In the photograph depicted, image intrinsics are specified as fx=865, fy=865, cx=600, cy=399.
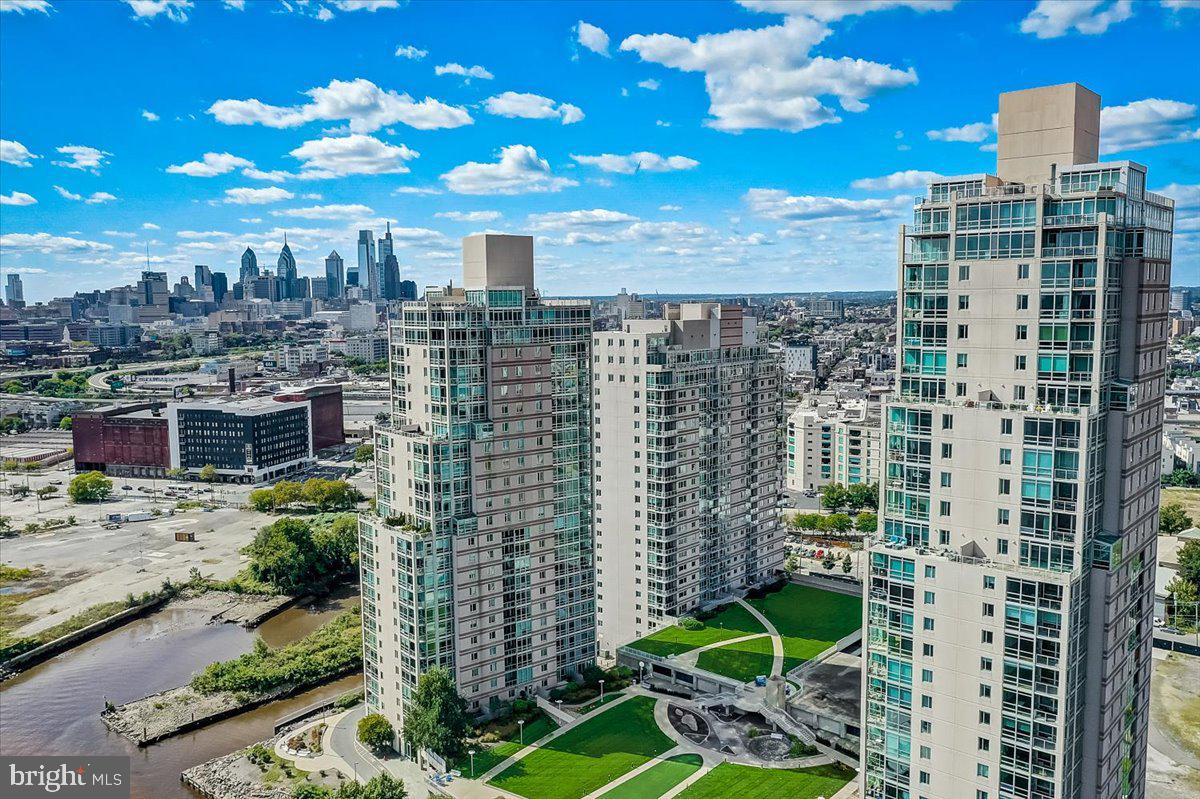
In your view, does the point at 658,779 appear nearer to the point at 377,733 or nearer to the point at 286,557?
the point at 377,733

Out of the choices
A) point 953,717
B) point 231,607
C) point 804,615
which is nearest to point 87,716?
point 231,607

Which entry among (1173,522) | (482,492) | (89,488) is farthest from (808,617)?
(89,488)

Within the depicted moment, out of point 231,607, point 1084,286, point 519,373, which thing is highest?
point 1084,286

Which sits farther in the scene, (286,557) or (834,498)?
(834,498)

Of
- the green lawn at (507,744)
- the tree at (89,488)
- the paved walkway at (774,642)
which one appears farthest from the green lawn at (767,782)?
the tree at (89,488)

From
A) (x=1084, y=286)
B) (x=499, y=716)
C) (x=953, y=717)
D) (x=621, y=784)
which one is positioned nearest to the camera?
(x=1084, y=286)

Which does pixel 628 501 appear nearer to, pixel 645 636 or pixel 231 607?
pixel 645 636

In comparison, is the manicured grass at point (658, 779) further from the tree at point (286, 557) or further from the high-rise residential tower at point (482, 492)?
the tree at point (286, 557)
